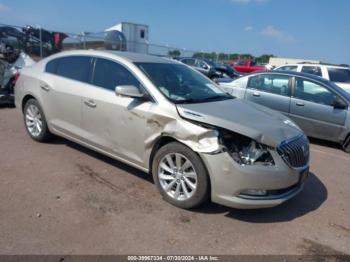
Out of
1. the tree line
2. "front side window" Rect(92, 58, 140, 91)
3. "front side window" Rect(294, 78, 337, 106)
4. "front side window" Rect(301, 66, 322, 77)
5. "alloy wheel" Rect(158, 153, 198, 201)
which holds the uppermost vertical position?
the tree line

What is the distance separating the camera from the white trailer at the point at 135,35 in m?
24.2

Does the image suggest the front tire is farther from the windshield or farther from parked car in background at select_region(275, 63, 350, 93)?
parked car in background at select_region(275, 63, 350, 93)

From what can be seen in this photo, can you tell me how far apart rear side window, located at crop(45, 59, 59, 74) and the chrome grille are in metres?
3.78

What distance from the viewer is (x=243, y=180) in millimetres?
3137

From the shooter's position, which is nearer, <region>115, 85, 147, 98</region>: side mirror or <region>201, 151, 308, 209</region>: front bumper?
<region>201, 151, 308, 209</region>: front bumper

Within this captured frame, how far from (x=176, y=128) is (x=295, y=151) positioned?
1.36 meters

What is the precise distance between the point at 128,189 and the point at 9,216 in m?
1.36

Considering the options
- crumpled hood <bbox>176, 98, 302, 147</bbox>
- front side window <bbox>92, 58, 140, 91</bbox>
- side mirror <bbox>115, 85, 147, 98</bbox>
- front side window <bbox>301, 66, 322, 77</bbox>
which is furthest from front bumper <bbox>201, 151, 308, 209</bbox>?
front side window <bbox>301, 66, 322, 77</bbox>

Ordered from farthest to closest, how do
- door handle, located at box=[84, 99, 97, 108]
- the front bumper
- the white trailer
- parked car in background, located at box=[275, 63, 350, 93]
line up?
the white trailer
parked car in background, located at box=[275, 63, 350, 93]
door handle, located at box=[84, 99, 97, 108]
the front bumper

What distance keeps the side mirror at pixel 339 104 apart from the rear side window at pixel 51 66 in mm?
5536

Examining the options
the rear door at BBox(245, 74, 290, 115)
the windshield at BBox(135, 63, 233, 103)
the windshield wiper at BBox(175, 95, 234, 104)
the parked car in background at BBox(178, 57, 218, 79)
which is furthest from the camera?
the parked car in background at BBox(178, 57, 218, 79)

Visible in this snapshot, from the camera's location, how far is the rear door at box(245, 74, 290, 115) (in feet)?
23.6

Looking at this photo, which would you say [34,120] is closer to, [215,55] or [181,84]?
[181,84]

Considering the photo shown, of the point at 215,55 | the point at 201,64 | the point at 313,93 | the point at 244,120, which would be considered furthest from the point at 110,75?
the point at 215,55
